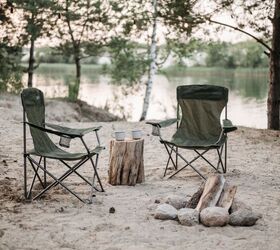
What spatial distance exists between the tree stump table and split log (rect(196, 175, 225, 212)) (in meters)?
0.89

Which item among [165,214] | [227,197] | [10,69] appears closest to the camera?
[165,214]

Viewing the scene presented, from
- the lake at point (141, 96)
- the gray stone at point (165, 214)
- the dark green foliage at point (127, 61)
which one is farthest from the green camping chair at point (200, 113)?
the lake at point (141, 96)

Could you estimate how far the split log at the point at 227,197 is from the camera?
3391mm

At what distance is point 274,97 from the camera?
814 centimetres

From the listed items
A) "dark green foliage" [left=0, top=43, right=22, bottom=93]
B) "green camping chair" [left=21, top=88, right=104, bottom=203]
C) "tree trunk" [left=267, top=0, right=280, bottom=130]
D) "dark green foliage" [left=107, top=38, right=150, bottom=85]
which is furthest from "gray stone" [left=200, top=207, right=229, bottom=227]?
"dark green foliage" [left=107, top=38, right=150, bottom=85]

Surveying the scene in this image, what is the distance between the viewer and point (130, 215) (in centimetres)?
338

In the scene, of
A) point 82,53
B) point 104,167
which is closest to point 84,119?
point 82,53

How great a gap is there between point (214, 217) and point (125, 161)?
130 centimetres

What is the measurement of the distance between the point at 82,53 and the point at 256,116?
5539 millimetres

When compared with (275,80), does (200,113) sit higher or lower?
lower

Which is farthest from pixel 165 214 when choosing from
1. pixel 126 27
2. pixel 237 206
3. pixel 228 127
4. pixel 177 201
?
pixel 126 27

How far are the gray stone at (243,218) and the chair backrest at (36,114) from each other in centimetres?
164

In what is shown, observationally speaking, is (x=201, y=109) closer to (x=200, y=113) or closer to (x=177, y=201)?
(x=200, y=113)

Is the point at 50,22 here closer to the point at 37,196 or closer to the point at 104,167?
the point at 104,167
